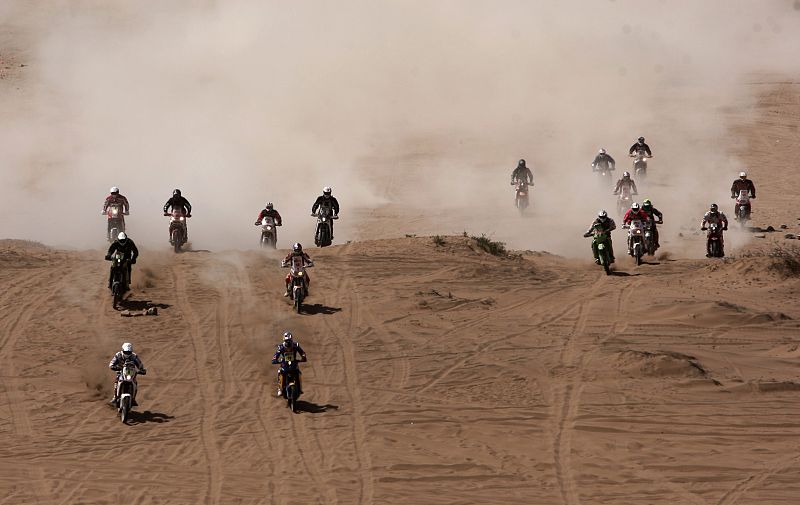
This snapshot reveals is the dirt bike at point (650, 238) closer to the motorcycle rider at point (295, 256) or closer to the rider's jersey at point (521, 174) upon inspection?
the rider's jersey at point (521, 174)

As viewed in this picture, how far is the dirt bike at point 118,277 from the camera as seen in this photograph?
2502 centimetres

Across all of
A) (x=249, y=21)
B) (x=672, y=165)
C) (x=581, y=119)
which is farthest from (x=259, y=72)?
(x=672, y=165)

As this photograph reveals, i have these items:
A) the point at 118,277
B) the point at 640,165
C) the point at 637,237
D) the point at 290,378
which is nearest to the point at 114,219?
the point at 118,277

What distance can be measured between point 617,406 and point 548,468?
2.68 meters

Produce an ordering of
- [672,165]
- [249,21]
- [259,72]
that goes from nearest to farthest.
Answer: [672,165], [259,72], [249,21]

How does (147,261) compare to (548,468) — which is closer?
(548,468)

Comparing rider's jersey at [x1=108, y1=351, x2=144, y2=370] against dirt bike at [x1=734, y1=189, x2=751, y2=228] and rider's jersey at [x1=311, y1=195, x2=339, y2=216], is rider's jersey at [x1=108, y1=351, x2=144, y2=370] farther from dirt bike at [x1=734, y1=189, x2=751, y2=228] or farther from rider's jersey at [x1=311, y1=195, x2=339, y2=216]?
dirt bike at [x1=734, y1=189, x2=751, y2=228]

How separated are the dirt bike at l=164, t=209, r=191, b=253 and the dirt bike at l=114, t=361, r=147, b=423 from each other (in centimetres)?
1074

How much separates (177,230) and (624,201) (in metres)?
13.1

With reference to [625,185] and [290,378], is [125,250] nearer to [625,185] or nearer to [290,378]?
[290,378]

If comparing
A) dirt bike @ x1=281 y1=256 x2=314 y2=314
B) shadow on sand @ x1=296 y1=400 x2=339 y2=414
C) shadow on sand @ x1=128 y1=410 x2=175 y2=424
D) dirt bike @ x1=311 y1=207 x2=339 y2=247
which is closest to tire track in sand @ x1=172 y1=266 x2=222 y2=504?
shadow on sand @ x1=128 y1=410 x2=175 y2=424

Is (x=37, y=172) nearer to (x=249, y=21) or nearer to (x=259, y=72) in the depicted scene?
(x=259, y=72)

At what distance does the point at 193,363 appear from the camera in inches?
872

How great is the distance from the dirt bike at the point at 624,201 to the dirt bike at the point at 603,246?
7717 mm
